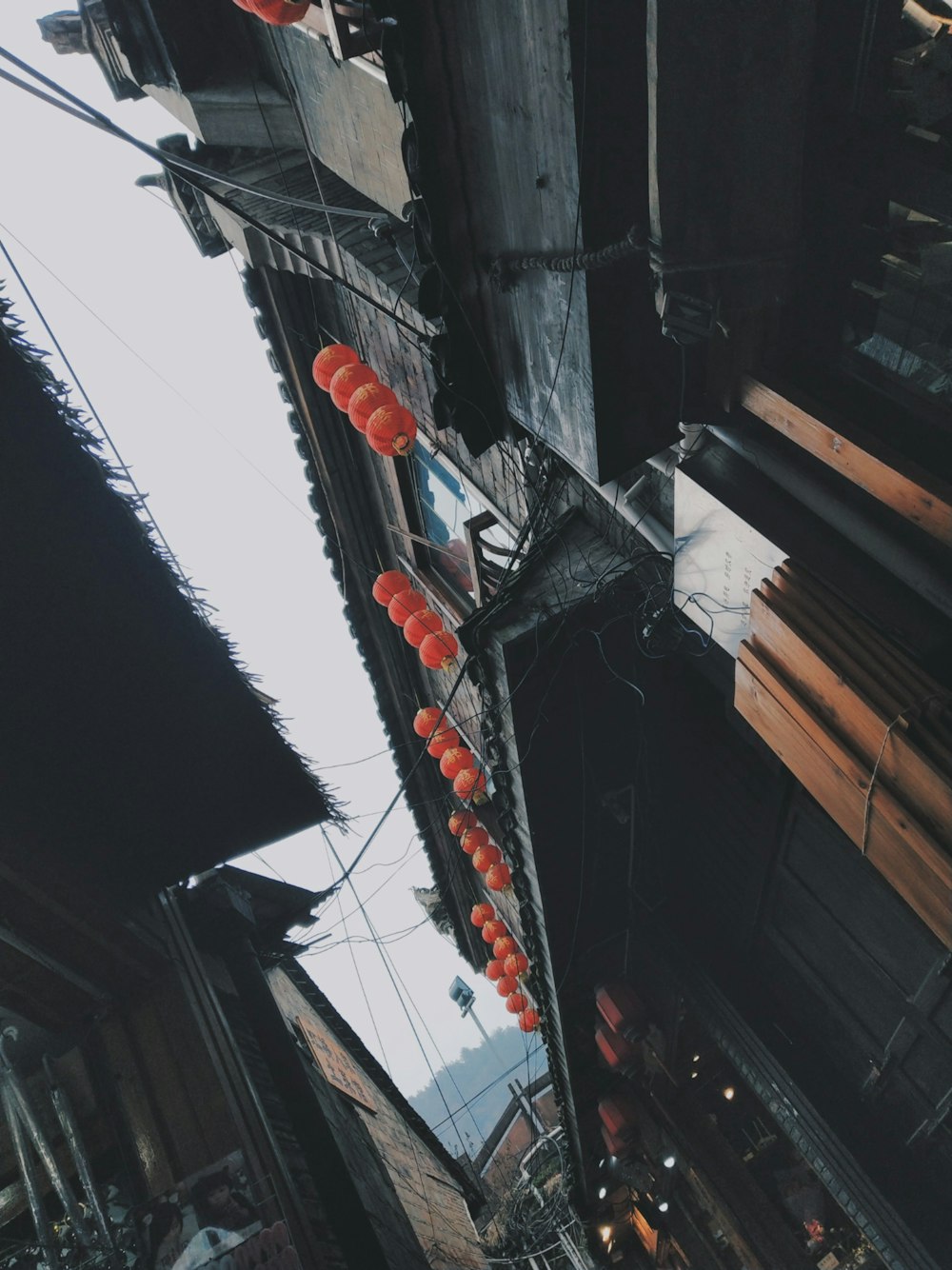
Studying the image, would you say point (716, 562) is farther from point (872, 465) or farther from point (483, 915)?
point (483, 915)

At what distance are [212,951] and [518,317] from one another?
6.86 metres

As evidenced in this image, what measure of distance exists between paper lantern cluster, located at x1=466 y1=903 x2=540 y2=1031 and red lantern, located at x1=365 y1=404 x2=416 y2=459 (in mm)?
9774

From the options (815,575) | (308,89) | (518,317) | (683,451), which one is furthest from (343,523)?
(815,575)

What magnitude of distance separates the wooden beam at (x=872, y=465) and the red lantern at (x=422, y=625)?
619cm

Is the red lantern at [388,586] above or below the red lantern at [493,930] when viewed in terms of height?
above

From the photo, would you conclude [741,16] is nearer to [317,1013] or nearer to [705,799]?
[705,799]

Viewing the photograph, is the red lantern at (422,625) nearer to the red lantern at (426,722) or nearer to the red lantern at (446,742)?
the red lantern at (426,722)

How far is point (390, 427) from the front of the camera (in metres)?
7.43

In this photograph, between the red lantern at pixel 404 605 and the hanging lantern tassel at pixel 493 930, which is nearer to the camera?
the red lantern at pixel 404 605

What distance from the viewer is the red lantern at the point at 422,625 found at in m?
10.3

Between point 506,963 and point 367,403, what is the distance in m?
11.5

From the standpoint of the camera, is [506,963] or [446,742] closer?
[446,742]

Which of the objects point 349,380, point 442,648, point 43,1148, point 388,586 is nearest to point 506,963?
point 442,648

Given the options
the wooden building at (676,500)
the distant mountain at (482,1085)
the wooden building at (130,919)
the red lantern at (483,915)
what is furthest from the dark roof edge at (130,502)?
the distant mountain at (482,1085)
